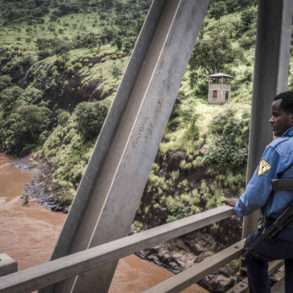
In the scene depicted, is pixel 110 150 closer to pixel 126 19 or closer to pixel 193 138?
pixel 193 138

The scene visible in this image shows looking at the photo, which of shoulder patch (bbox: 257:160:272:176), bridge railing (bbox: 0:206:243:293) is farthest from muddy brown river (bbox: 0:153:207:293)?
shoulder patch (bbox: 257:160:272:176)

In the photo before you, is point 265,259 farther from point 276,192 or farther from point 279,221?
point 276,192

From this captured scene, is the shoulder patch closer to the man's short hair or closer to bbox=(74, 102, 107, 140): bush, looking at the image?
the man's short hair

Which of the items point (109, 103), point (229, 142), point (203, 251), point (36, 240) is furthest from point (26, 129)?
point (203, 251)

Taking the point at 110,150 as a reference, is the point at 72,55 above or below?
above

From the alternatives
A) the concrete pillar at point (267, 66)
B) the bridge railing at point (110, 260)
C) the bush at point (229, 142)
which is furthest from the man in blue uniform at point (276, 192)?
the bush at point (229, 142)

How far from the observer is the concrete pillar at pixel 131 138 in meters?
1.70

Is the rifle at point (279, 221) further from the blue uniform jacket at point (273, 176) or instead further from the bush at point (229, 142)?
the bush at point (229, 142)

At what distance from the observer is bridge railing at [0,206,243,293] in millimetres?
1272

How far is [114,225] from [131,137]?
45 centimetres

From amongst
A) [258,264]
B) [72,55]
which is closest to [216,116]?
[258,264]

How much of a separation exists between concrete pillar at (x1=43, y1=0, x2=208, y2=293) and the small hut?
1367cm

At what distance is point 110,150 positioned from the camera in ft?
6.23

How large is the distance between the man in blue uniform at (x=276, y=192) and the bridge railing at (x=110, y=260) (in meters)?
Answer: 0.43
